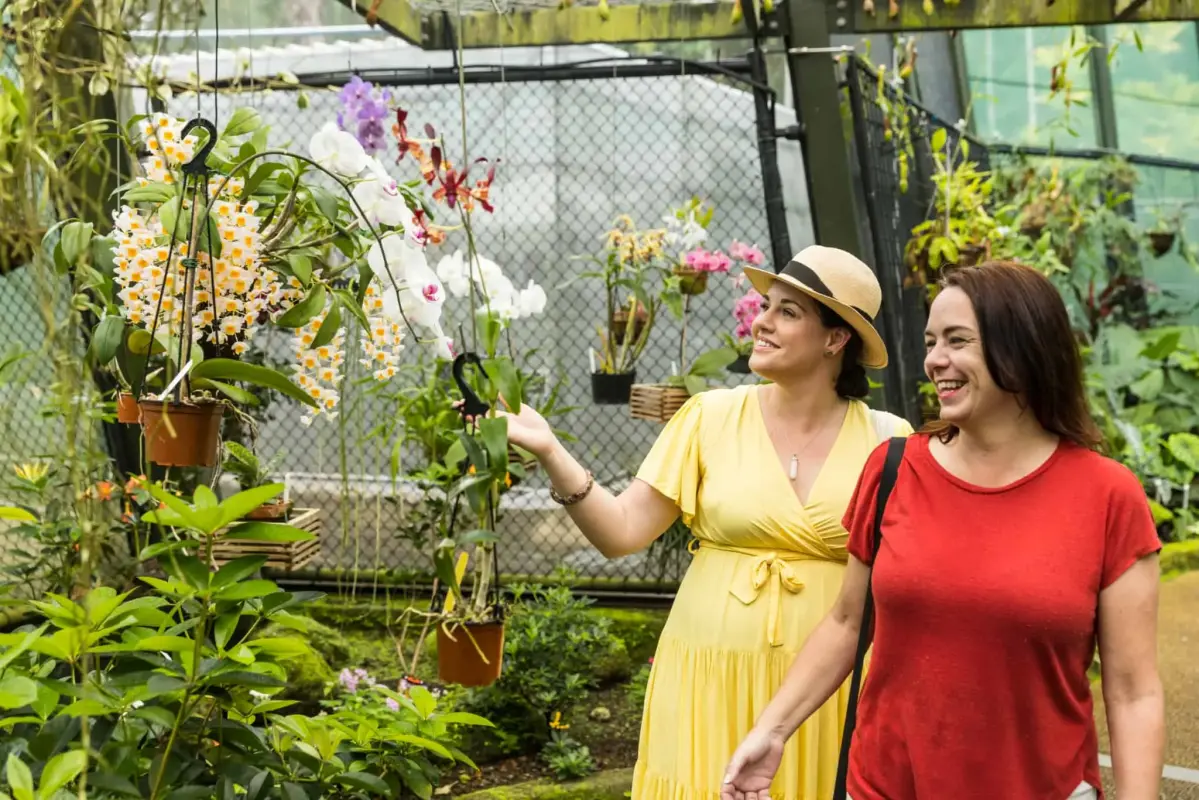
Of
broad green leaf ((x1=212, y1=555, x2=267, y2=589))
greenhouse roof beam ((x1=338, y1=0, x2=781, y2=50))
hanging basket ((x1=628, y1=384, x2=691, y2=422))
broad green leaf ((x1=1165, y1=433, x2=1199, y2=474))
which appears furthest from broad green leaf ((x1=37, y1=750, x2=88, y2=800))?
broad green leaf ((x1=1165, y1=433, x2=1199, y2=474))

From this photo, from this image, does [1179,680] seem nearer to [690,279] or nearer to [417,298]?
[690,279]

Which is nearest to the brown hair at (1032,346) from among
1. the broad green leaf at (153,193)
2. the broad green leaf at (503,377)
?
the broad green leaf at (503,377)

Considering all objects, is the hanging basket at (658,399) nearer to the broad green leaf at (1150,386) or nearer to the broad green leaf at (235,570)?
the broad green leaf at (235,570)

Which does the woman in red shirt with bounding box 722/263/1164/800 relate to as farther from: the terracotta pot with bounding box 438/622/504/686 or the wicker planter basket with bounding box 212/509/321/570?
the wicker planter basket with bounding box 212/509/321/570

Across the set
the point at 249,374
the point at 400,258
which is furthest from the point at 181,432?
the point at 400,258

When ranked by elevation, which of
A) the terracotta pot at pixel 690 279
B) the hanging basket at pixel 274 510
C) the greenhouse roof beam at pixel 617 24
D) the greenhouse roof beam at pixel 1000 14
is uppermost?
the greenhouse roof beam at pixel 617 24

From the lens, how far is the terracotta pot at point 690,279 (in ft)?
13.1

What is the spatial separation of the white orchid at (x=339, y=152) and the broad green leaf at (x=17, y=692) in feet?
2.59

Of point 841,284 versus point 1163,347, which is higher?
point 1163,347

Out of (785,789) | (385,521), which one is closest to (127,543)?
(385,521)

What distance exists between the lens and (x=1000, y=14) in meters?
3.69

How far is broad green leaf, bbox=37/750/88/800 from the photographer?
1.24 m

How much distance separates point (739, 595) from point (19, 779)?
3.87ft

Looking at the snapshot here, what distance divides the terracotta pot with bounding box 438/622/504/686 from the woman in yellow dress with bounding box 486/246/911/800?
1.09 ft
